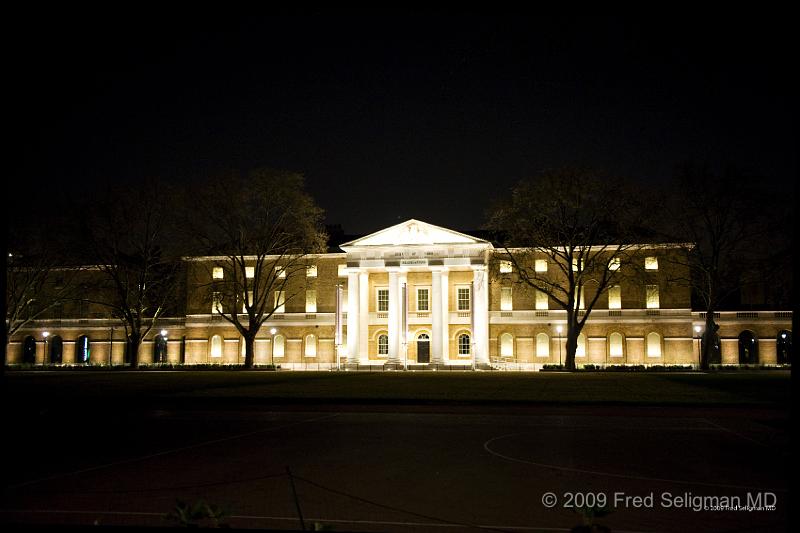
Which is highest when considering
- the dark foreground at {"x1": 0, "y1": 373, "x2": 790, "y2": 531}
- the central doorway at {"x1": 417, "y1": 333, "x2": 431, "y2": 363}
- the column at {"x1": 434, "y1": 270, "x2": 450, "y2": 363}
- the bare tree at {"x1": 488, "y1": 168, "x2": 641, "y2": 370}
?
the bare tree at {"x1": 488, "y1": 168, "x2": 641, "y2": 370}

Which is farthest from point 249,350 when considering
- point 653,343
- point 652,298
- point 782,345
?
point 782,345

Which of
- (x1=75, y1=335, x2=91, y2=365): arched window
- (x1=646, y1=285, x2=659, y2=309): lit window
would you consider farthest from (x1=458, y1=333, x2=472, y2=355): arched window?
(x1=75, y1=335, x2=91, y2=365): arched window

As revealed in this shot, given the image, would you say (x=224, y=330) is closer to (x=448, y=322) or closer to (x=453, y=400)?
(x=448, y=322)

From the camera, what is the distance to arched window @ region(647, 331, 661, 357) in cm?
7158

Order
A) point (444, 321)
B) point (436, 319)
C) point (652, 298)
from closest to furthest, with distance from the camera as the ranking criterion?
point (436, 319)
point (444, 321)
point (652, 298)

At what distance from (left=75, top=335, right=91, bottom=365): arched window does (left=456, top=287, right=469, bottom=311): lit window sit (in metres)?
40.8

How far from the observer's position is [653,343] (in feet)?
236

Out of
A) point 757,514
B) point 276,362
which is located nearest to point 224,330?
point 276,362

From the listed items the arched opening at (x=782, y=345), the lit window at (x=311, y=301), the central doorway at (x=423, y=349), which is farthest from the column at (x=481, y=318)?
the arched opening at (x=782, y=345)

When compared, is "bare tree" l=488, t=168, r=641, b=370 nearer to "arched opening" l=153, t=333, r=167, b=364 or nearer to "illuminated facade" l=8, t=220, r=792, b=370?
"illuminated facade" l=8, t=220, r=792, b=370

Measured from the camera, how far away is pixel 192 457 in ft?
48.4

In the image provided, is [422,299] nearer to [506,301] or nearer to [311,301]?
[506,301]

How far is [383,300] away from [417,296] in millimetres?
3626

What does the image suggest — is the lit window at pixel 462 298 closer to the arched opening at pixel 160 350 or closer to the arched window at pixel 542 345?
the arched window at pixel 542 345
